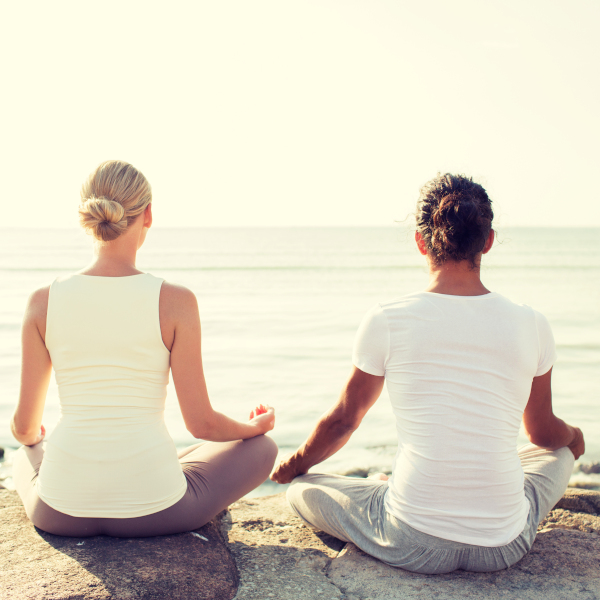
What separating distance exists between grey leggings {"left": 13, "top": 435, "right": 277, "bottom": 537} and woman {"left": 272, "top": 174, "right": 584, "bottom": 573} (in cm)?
50

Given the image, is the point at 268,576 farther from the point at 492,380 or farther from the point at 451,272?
the point at 451,272

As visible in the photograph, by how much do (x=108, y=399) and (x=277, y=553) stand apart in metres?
0.90

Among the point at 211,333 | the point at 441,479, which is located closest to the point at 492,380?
the point at 441,479

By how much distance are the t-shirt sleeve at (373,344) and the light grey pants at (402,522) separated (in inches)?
19.1

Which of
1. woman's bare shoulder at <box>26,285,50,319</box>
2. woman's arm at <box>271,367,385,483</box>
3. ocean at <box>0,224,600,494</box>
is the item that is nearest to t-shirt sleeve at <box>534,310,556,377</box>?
ocean at <box>0,224,600,494</box>

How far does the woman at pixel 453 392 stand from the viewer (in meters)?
1.78

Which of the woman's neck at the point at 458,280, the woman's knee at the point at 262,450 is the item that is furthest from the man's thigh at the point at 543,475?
the woman's knee at the point at 262,450

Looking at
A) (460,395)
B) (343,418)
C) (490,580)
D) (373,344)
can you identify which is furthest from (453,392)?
(490,580)

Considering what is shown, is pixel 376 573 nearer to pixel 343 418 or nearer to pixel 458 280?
pixel 343 418

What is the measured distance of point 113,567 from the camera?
1771mm

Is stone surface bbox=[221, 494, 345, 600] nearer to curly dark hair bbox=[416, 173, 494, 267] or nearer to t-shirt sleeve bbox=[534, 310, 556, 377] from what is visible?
t-shirt sleeve bbox=[534, 310, 556, 377]

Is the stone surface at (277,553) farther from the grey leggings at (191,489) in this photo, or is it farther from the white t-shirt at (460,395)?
the white t-shirt at (460,395)

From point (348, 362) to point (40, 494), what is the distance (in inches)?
189

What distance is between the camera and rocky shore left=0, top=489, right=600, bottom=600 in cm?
171
